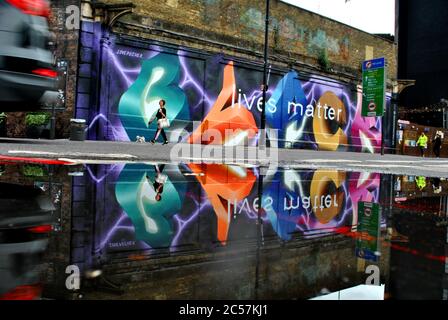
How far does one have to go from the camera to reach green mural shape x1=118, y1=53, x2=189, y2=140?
16.6 metres

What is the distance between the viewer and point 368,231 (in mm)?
3203

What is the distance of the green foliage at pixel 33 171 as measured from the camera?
5519mm

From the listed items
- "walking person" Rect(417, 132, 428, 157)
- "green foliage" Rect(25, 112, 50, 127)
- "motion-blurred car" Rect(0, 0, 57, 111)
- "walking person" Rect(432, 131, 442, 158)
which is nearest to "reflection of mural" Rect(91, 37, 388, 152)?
"green foliage" Rect(25, 112, 50, 127)

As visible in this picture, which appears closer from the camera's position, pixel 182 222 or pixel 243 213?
pixel 182 222

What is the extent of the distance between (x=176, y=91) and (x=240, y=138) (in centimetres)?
429

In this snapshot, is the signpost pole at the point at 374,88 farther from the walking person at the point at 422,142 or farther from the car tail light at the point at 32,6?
the car tail light at the point at 32,6

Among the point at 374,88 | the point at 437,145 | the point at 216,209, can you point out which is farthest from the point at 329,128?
the point at 216,209

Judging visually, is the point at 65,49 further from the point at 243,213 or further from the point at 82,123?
the point at 243,213

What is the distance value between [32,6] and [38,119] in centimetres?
966

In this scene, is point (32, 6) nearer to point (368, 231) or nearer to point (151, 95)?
point (368, 231)

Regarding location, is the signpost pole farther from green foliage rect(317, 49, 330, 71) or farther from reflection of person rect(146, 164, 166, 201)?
reflection of person rect(146, 164, 166, 201)

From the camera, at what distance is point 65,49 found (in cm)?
1573

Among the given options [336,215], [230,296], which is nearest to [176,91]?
[336,215]
